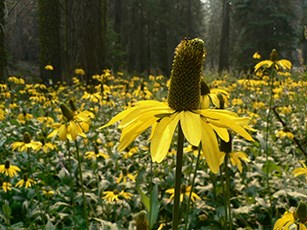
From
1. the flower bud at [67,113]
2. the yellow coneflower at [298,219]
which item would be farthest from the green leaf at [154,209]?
the flower bud at [67,113]

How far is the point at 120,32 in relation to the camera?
90.3 feet

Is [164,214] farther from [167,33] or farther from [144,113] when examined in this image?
[167,33]

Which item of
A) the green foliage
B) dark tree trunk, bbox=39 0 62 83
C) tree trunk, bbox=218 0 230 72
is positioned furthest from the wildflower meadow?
tree trunk, bbox=218 0 230 72

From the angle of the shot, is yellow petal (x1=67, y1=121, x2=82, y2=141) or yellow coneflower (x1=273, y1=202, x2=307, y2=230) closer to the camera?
yellow coneflower (x1=273, y1=202, x2=307, y2=230)

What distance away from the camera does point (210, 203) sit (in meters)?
3.36

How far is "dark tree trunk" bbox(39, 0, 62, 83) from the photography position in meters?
10.5

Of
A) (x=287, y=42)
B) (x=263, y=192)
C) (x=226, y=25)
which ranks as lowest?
(x=263, y=192)

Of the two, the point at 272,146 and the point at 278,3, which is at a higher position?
the point at 278,3

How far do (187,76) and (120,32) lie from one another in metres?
27.1

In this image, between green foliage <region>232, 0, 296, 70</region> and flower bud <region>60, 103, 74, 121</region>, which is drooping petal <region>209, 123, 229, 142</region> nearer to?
flower bud <region>60, 103, 74, 121</region>

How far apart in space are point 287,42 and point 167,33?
10756mm

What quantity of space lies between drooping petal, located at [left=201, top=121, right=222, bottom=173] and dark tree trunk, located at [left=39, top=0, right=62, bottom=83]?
32.5 ft

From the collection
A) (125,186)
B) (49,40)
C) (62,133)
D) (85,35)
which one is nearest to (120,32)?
(49,40)

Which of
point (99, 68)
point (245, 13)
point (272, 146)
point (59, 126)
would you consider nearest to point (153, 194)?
point (59, 126)
